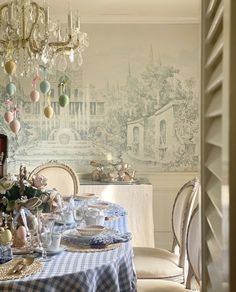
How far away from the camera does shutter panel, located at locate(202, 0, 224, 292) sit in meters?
0.68

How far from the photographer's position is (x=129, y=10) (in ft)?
15.3

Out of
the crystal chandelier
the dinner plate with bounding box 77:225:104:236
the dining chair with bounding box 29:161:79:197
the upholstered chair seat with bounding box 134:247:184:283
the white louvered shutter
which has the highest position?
the crystal chandelier

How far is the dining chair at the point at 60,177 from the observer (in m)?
4.02

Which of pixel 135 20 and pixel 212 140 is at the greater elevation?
pixel 135 20

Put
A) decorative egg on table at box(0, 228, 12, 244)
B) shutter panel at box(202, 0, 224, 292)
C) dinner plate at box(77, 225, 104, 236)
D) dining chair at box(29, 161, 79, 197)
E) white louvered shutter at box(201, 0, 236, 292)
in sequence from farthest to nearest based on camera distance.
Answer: dining chair at box(29, 161, 79, 197) < dinner plate at box(77, 225, 104, 236) < decorative egg on table at box(0, 228, 12, 244) < shutter panel at box(202, 0, 224, 292) < white louvered shutter at box(201, 0, 236, 292)

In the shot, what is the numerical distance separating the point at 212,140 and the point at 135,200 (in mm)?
3732

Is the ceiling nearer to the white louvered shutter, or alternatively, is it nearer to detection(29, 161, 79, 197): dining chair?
detection(29, 161, 79, 197): dining chair

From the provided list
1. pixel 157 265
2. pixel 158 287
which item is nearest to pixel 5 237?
pixel 158 287

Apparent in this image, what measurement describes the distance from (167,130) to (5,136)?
1.62m

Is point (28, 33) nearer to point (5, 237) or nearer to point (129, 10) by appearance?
point (5, 237)

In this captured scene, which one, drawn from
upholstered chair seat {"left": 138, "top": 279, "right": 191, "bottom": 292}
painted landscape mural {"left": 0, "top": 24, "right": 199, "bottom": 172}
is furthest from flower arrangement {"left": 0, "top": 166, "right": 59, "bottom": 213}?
painted landscape mural {"left": 0, "top": 24, "right": 199, "bottom": 172}

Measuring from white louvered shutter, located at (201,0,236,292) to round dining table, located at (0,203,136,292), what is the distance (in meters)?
1.03

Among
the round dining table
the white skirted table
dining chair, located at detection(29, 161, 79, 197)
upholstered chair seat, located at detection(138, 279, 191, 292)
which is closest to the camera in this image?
the round dining table

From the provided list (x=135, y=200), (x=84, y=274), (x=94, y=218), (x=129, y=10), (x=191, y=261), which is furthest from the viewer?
(x=129, y=10)
